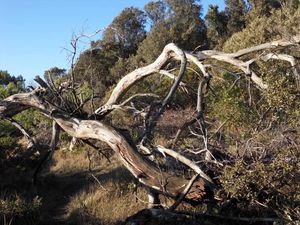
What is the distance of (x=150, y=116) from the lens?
6715 mm

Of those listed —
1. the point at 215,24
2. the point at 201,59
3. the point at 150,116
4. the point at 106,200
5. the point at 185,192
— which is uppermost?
the point at 215,24

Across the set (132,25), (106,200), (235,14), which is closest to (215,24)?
(235,14)

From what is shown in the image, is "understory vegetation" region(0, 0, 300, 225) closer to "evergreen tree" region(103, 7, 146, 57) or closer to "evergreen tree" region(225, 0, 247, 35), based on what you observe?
"evergreen tree" region(103, 7, 146, 57)

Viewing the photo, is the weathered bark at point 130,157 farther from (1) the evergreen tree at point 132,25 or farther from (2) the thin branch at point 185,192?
(1) the evergreen tree at point 132,25

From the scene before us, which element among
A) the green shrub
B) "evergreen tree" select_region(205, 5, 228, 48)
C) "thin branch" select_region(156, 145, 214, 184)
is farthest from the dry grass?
"evergreen tree" select_region(205, 5, 228, 48)

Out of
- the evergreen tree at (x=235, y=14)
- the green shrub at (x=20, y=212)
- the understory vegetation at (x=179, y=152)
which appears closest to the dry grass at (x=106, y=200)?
the understory vegetation at (x=179, y=152)

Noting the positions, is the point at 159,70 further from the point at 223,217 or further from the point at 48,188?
the point at 48,188

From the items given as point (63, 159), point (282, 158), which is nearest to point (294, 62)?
point (282, 158)

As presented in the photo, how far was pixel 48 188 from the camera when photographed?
10.9m

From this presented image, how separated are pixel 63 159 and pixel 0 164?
3.44 meters

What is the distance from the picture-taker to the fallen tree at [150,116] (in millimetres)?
5691

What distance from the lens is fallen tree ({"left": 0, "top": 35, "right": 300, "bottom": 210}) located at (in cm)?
569

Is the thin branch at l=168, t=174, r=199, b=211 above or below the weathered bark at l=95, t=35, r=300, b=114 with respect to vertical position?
below

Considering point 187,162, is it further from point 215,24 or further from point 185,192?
point 215,24
